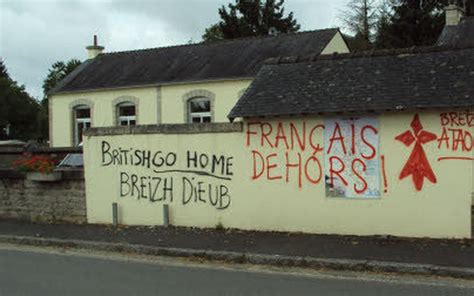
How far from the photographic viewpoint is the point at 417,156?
10.6 m

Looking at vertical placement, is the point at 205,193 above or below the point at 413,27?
below

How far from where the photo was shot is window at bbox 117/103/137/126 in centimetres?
3212

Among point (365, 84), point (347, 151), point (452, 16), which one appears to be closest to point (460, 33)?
point (452, 16)

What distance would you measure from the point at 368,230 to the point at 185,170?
3683mm

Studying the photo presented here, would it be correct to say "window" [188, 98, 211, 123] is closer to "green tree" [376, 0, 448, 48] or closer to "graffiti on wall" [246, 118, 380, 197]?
"green tree" [376, 0, 448, 48]

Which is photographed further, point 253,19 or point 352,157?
point 253,19

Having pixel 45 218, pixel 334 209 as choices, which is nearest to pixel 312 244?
pixel 334 209

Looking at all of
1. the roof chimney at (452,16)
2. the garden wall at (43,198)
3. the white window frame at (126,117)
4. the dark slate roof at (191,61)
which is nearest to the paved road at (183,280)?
the garden wall at (43,198)

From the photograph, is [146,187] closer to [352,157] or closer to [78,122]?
[352,157]

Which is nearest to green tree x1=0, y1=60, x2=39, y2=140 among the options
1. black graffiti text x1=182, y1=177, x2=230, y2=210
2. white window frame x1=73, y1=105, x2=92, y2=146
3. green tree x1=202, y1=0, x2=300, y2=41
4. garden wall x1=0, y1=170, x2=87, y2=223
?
green tree x1=202, y1=0, x2=300, y2=41

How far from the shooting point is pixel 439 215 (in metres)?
10.5

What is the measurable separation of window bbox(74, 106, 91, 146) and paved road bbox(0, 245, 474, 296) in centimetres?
2410

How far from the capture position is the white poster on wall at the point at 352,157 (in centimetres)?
1091

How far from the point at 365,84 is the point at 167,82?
798 inches
